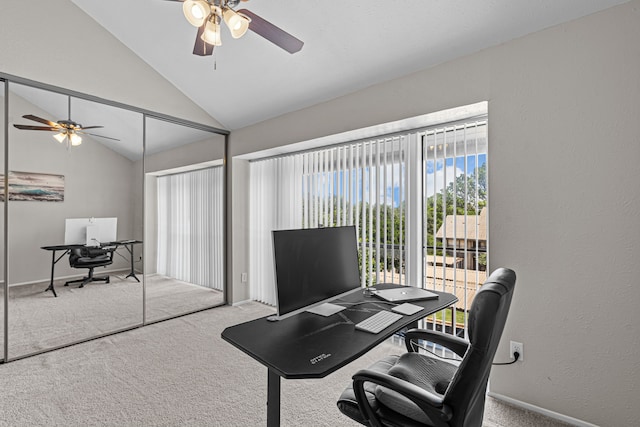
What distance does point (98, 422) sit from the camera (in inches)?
74.2

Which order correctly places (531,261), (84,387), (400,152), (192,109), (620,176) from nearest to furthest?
(620,176) < (531,261) < (84,387) < (400,152) < (192,109)

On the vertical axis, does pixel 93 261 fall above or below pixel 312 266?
below

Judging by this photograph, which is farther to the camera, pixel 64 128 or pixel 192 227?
pixel 192 227

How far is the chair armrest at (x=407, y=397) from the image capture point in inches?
41.1

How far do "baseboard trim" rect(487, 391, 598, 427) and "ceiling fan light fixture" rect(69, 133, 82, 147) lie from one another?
4.01 metres

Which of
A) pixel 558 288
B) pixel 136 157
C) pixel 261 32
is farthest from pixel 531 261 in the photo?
pixel 136 157

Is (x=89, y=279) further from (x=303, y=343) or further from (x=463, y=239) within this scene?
(x=463, y=239)

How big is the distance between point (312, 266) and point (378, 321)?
0.45 metres

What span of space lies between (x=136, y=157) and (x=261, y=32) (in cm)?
226

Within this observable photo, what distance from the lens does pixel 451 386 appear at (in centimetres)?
103

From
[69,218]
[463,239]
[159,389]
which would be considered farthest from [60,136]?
[463,239]

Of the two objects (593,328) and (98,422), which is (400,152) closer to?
(593,328)

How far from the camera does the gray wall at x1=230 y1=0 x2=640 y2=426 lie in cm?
171

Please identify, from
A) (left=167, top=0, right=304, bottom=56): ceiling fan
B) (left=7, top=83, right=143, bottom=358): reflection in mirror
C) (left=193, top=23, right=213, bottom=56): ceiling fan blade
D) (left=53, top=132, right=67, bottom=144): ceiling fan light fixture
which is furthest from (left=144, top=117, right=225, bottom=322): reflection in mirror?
(left=167, top=0, right=304, bottom=56): ceiling fan
